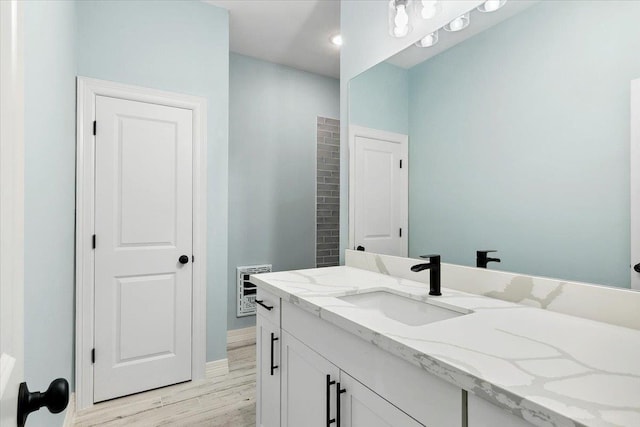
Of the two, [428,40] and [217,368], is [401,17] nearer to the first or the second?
[428,40]

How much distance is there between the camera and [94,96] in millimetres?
2145

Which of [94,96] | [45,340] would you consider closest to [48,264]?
[45,340]

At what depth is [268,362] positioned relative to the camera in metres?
1.57

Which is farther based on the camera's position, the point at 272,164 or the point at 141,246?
the point at 272,164

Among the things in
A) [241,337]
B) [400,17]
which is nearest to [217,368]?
[241,337]

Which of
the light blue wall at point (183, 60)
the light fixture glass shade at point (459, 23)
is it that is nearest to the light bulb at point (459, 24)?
the light fixture glass shade at point (459, 23)

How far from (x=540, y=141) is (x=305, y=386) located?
1.20 meters

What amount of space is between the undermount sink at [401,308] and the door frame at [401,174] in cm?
36

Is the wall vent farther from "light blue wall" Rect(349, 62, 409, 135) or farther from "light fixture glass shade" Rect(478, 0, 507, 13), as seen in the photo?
"light fixture glass shade" Rect(478, 0, 507, 13)

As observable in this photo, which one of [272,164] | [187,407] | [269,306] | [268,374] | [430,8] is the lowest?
[187,407]

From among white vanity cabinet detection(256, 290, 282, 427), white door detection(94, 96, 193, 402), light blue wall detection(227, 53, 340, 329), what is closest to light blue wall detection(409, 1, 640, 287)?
white vanity cabinet detection(256, 290, 282, 427)

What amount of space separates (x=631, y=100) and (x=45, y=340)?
85.9 inches

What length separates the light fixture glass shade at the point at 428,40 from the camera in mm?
1587

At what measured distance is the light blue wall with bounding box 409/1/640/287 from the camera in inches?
39.8
